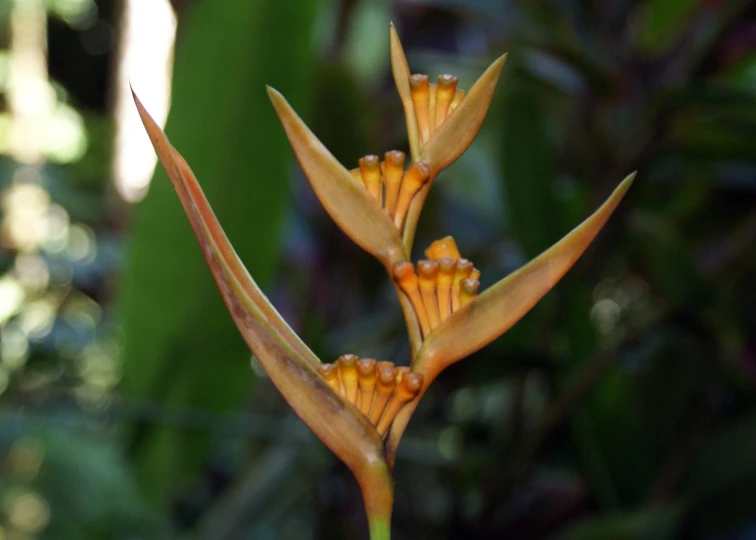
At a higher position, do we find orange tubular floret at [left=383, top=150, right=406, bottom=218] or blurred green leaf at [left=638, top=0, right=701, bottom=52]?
orange tubular floret at [left=383, top=150, right=406, bottom=218]

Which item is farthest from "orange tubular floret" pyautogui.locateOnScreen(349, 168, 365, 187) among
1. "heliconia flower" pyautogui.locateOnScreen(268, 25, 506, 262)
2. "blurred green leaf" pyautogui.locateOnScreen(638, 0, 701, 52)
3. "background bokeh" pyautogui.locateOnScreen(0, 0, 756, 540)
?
"blurred green leaf" pyautogui.locateOnScreen(638, 0, 701, 52)

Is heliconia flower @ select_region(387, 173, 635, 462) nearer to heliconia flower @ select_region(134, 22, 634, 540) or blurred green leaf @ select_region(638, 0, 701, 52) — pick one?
heliconia flower @ select_region(134, 22, 634, 540)

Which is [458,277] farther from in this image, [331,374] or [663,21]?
[663,21]

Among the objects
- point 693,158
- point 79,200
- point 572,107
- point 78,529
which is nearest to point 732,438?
point 693,158

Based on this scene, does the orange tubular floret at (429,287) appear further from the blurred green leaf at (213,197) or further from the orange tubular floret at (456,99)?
the blurred green leaf at (213,197)

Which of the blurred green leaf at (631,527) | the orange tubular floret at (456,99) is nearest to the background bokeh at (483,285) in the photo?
the blurred green leaf at (631,527)

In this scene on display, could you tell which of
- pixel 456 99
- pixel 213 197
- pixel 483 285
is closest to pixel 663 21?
pixel 483 285
